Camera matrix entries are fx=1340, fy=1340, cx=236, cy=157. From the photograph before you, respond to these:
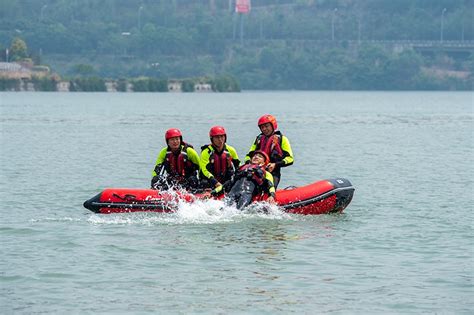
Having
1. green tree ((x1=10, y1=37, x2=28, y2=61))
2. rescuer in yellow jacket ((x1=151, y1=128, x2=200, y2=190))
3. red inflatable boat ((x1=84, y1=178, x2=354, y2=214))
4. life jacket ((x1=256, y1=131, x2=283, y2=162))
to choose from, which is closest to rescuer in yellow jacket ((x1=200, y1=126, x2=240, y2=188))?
rescuer in yellow jacket ((x1=151, y1=128, x2=200, y2=190))

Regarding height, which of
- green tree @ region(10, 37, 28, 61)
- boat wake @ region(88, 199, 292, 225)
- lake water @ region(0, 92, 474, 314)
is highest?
boat wake @ region(88, 199, 292, 225)

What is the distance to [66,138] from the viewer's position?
2447 inches

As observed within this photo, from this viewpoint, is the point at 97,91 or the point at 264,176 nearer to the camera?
the point at 264,176

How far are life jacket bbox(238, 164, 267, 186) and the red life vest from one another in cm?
46

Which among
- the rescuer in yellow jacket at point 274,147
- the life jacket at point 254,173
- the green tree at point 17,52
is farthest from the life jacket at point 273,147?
the green tree at point 17,52

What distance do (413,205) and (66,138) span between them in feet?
111

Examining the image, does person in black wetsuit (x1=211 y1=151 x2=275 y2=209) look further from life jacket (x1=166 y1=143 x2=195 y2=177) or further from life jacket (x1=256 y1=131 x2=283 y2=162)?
life jacket (x1=256 y1=131 x2=283 y2=162)

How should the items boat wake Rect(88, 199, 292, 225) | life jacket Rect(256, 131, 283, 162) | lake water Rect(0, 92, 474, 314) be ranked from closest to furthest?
lake water Rect(0, 92, 474, 314), boat wake Rect(88, 199, 292, 225), life jacket Rect(256, 131, 283, 162)

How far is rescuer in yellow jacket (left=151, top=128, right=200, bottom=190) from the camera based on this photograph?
2552cm

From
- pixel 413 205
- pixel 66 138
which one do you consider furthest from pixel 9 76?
pixel 413 205

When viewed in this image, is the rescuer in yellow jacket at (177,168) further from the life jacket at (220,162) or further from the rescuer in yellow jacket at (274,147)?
the rescuer in yellow jacket at (274,147)

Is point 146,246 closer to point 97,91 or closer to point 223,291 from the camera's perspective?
point 223,291

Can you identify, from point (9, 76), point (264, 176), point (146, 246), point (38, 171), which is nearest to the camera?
point (146, 246)

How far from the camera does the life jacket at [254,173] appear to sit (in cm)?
2505
